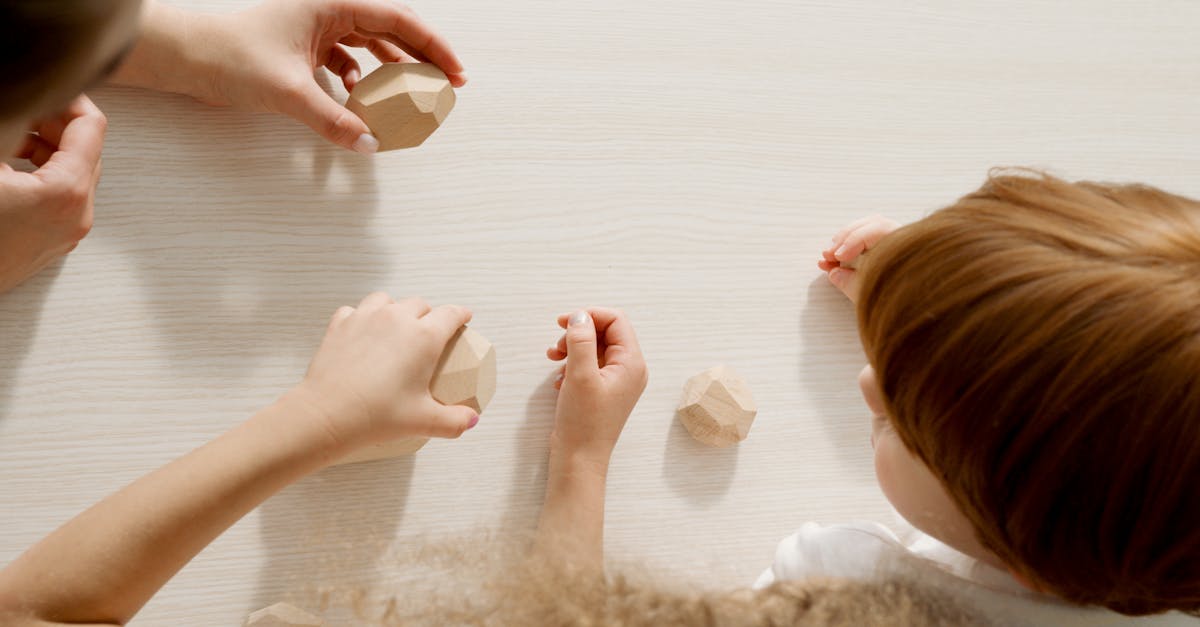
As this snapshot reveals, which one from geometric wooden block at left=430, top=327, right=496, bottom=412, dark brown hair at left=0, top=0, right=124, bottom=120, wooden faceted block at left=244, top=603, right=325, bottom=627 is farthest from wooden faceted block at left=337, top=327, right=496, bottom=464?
dark brown hair at left=0, top=0, right=124, bottom=120

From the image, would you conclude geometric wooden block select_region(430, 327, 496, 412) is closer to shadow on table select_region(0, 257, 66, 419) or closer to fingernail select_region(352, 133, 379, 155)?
fingernail select_region(352, 133, 379, 155)

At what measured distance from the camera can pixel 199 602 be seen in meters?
0.61

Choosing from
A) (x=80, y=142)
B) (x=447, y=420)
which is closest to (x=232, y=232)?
(x=80, y=142)

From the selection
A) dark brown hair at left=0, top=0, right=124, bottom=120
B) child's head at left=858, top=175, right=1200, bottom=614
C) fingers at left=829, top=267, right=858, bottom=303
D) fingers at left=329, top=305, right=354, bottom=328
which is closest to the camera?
dark brown hair at left=0, top=0, right=124, bottom=120

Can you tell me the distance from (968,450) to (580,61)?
440 mm

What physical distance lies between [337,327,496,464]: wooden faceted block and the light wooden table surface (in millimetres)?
44

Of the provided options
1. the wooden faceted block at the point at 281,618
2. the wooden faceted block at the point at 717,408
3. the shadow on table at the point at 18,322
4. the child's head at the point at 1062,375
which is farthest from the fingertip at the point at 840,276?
the shadow on table at the point at 18,322

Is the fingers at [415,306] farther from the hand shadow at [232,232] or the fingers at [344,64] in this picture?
the fingers at [344,64]

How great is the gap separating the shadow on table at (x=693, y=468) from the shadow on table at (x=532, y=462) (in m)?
0.10

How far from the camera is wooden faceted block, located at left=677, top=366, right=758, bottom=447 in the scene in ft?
2.23

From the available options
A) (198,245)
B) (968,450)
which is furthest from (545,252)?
(968,450)

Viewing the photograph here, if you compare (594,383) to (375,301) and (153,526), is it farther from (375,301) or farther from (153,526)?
(153,526)

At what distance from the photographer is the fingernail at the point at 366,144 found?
2.05 ft

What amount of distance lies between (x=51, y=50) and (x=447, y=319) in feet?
1.08
